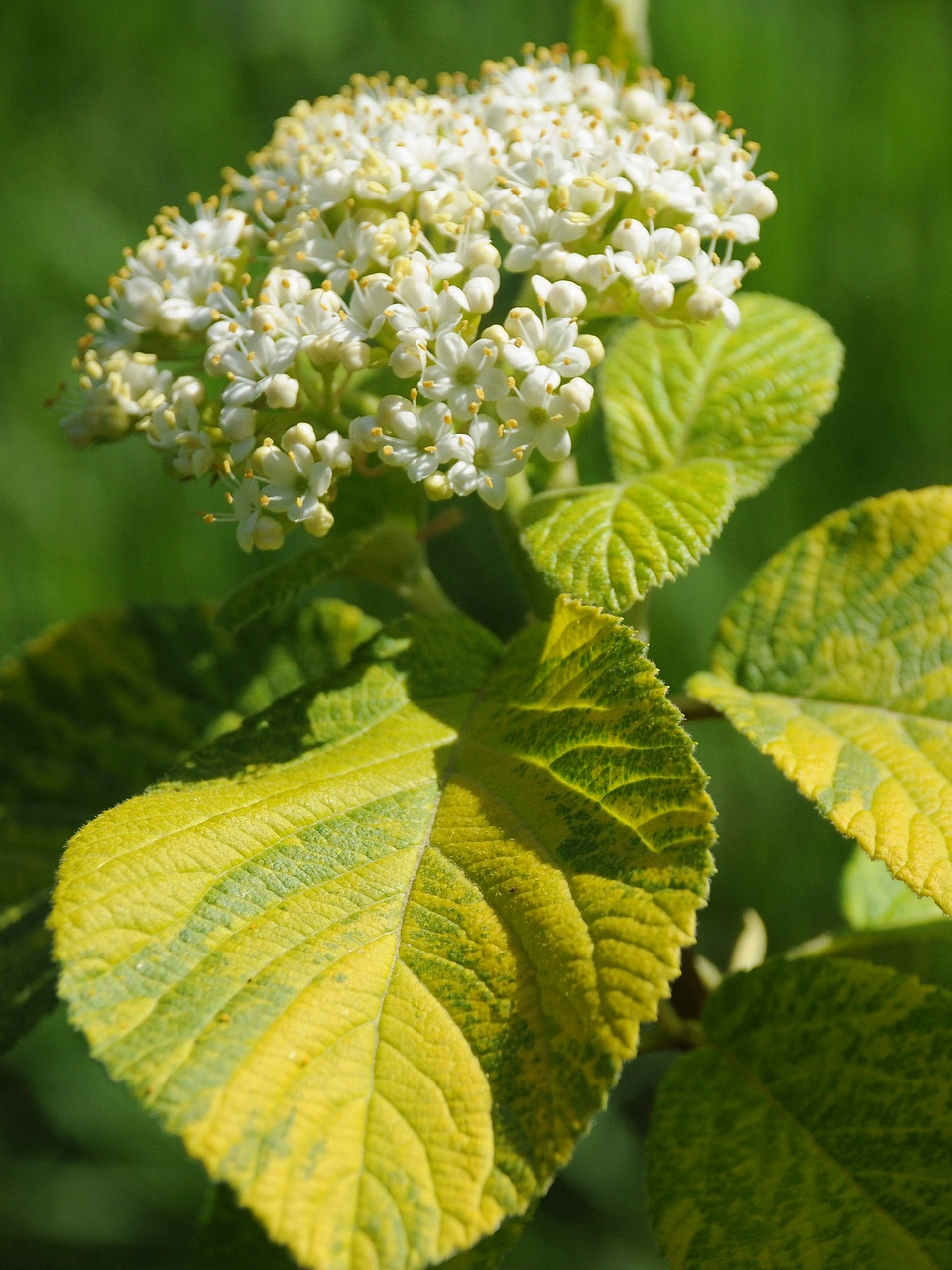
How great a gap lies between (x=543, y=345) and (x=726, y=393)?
1.16 feet

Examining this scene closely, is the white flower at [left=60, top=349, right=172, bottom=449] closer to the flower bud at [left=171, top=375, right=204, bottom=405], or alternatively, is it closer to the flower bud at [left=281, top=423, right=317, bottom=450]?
the flower bud at [left=171, top=375, right=204, bottom=405]

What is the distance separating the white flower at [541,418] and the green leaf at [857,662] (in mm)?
264

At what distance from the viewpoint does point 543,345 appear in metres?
0.95

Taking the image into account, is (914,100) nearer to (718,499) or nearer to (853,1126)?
(718,499)

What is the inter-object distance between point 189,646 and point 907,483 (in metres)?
1.51

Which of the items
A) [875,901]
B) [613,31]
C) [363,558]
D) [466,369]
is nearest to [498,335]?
[466,369]

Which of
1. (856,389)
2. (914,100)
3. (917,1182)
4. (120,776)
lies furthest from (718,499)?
(914,100)

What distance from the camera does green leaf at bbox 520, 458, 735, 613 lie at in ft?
2.96

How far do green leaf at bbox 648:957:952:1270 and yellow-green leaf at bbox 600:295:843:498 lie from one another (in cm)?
47

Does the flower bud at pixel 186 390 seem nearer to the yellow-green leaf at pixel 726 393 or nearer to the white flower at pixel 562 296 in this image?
the white flower at pixel 562 296

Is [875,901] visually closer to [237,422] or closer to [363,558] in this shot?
[363,558]

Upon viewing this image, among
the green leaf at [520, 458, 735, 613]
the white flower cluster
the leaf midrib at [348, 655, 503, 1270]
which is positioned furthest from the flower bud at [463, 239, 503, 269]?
the leaf midrib at [348, 655, 503, 1270]

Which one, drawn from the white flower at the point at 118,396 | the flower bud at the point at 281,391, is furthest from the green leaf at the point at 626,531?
the white flower at the point at 118,396

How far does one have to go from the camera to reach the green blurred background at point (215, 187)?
212cm
